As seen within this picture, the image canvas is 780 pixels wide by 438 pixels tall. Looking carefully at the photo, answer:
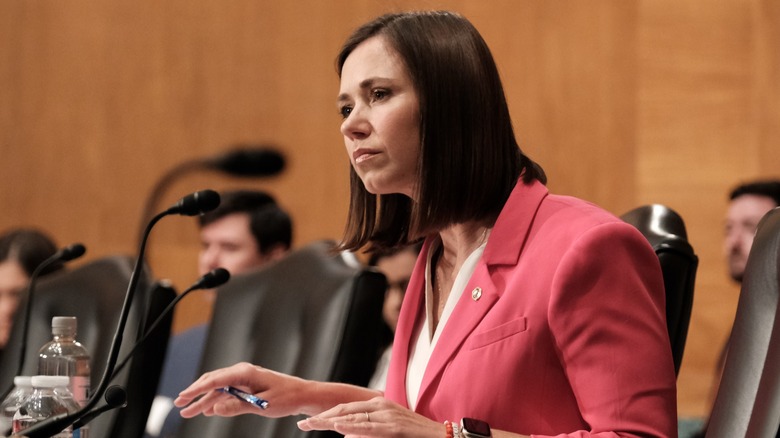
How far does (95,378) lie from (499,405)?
1.25 metres

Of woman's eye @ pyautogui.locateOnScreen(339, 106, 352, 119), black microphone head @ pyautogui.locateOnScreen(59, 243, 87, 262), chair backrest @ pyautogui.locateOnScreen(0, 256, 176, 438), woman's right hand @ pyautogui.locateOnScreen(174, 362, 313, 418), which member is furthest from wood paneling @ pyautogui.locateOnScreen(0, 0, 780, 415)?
woman's right hand @ pyautogui.locateOnScreen(174, 362, 313, 418)

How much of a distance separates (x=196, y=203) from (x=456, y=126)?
1.41ft

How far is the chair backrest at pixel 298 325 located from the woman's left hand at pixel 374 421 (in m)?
0.53

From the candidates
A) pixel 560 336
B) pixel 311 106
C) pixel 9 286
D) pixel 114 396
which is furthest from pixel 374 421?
pixel 311 106

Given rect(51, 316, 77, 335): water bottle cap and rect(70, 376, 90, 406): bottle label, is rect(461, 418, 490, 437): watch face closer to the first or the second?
rect(51, 316, 77, 335): water bottle cap

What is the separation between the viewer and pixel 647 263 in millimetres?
1662

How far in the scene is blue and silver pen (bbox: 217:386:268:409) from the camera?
1.79 meters

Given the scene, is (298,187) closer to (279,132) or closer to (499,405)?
(279,132)

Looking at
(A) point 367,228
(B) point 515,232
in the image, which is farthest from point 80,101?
(B) point 515,232

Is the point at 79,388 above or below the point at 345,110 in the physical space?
below

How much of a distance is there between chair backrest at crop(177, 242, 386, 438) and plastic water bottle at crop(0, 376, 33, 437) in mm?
339

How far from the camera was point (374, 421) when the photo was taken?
1504 millimetres

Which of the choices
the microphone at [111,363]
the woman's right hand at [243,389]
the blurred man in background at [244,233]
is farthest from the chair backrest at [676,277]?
→ the blurred man in background at [244,233]

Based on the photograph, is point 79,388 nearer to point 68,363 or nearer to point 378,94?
point 68,363
